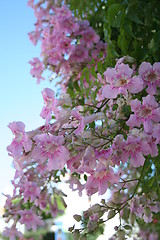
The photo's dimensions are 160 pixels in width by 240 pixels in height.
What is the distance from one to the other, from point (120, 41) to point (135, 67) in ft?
0.34

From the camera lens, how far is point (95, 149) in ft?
2.66

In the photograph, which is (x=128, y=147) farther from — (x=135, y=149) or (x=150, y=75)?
(x=150, y=75)

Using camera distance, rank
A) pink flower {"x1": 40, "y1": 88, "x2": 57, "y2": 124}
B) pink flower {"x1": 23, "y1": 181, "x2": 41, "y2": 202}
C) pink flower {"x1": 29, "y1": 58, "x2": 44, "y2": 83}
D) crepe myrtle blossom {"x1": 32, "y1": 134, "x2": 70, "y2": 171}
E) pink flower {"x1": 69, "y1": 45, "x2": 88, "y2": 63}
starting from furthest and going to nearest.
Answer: pink flower {"x1": 29, "y1": 58, "x2": 44, "y2": 83}, pink flower {"x1": 69, "y1": 45, "x2": 88, "y2": 63}, pink flower {"x1": 23, "y1": 181, "x2": 41, "y2": 202}, pink flower {"x1": 40, "y1": 88, "x2": 57, "y2": 124}, crepe myrtle blossom {"x1": 32, "y1": 134, "x2": 70, "y2": 171}

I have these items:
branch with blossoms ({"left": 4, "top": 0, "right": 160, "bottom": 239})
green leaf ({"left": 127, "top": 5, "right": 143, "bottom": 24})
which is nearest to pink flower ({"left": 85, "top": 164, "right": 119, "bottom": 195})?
branch with blossoms ({"left": 4, "top": 0, "right": 160, "bottom": 239})

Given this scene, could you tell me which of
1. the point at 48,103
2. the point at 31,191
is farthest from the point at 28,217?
the point at 48,103

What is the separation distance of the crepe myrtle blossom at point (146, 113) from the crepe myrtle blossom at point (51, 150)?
0.52 feet

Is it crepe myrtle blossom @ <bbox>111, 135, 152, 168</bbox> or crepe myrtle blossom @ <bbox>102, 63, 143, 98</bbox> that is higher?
crepe myrtle blossom @ <bbox>102, 63, 143, 98</bbox>

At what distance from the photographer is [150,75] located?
35.4 inches

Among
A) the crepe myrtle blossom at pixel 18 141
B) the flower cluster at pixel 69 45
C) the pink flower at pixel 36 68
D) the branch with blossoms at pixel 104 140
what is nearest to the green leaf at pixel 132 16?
the branch with blossoms at pixel 104 140

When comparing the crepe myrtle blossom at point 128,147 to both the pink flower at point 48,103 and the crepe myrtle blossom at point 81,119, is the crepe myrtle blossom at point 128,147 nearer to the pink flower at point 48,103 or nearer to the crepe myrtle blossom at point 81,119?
the crepe myrtle blossom at point 81,119

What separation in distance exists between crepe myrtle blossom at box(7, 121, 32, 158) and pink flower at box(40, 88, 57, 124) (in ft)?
0.26

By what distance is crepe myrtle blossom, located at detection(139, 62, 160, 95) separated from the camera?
2.92ft

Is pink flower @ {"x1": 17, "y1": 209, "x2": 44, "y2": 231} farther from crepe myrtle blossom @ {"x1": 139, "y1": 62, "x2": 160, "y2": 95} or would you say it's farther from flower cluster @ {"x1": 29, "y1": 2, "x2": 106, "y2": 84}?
crepe myrtle blossom @ {"x1": 139, "y1": 62, "x2": 160, "y2": 95}

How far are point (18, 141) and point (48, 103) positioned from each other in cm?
14
